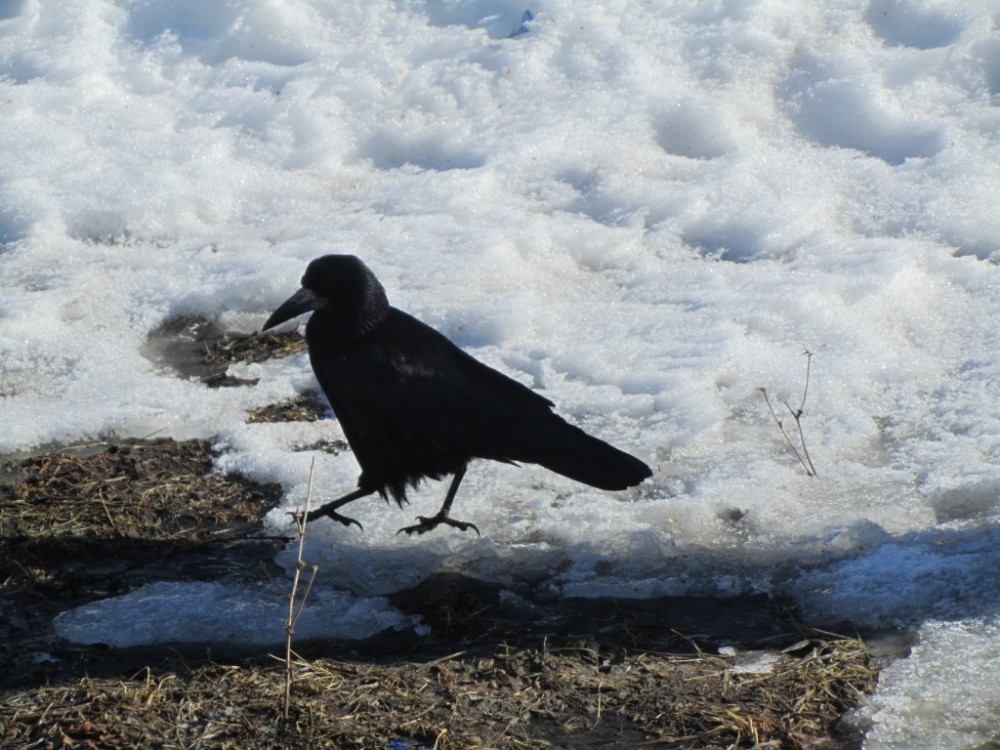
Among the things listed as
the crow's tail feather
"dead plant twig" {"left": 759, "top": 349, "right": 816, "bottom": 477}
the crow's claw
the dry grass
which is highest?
"dead plant twig" {"left": 759, "top": 349, "right": 816, "bottom": 477}

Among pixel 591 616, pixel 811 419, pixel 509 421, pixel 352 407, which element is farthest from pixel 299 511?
pixel 811 419

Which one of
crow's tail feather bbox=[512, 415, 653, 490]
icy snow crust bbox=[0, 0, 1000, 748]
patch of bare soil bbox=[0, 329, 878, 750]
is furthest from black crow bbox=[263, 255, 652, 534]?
patch of bare soil bbox=[0, 329, 878, 750]

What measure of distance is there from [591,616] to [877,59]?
17.1 ft

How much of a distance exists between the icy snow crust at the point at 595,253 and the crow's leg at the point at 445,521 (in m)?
0.05

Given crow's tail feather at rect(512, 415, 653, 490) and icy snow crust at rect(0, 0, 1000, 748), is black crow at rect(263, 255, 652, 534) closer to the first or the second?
crow's tail feather at rect(512, 415, 653, 490)

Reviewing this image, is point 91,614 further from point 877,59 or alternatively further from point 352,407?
point 877,59

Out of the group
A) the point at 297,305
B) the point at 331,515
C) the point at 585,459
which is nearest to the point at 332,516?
the point at 331,515

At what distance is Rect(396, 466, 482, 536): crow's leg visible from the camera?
4.34 m

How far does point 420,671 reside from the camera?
11.3ft

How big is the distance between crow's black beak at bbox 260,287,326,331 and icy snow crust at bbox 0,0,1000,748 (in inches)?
26.1

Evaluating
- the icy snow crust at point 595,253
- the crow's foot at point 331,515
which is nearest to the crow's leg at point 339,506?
the crow's foot at point 331,515

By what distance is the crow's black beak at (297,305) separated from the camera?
4.55 m

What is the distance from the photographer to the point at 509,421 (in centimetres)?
431

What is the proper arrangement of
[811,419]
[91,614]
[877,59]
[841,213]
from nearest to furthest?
1. [91,614]
2. [811,419]
3. [841,213]
4. [877,59]
